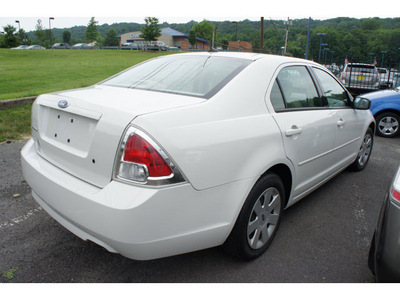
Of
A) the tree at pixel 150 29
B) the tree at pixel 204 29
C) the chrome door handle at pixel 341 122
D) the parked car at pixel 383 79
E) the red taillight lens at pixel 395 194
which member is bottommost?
the red taillight lens at pixel 395 194

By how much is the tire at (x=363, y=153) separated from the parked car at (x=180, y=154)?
1820 millimetres

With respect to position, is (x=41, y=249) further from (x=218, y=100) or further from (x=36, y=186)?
(x=218, y=100)

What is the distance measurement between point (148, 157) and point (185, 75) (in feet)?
3.65

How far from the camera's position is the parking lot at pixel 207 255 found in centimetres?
234

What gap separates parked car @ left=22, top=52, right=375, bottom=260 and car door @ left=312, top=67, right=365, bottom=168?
1.63 ft

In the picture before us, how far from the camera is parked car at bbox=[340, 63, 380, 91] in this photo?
1303 cm

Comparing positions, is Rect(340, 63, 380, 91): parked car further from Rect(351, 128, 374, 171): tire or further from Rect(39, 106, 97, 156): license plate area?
Rect(39, 106, 97, 156): license plate area

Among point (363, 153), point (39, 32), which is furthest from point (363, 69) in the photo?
point (39, 32)

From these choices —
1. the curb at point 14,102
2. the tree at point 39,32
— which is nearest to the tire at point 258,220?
the curb at point 14,102

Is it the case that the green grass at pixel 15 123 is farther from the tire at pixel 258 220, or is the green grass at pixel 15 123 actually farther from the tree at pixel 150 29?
the tree at pixel 150 29

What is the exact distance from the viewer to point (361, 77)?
13188mm

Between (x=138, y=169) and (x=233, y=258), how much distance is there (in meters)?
1.17

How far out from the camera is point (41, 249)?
262cm

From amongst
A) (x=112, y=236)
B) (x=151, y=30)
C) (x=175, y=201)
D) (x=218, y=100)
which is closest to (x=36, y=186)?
(x=112, y=236)
